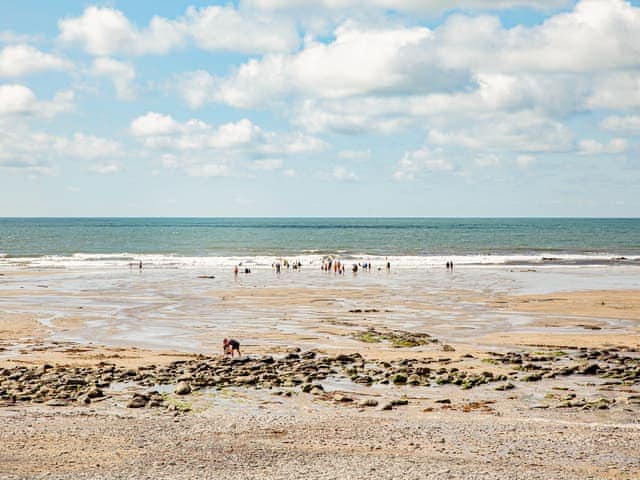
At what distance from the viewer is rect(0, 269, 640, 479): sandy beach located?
1427 centimetres

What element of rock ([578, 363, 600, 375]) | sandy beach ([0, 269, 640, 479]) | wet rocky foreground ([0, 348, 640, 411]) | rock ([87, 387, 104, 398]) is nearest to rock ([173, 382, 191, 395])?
wet rocky foreground ([0, 348, 640, 411])

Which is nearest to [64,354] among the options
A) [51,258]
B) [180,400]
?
[180,400]

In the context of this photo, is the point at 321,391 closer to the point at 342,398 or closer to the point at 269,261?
the point at 342,398

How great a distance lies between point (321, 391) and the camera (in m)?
20.3

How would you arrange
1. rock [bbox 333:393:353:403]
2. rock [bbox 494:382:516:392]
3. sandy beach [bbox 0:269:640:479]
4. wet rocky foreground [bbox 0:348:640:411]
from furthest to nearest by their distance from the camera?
rock [bbox 494:382:516:392], rock [bbox 333:393:353:403], wet rocky foreground [bbox 0:348:640:411], sandy beach [bbox 0:269:640:479]

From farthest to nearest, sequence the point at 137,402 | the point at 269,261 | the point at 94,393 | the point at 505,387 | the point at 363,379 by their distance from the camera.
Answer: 1. the point at 269,261
2. the point at 363,379
3. the point at 505,387
4. the point at 94,393
5. the point at 137,402

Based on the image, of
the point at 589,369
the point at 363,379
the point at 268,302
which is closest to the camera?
the point at 363,379

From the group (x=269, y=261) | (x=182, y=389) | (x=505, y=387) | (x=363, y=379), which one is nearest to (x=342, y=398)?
(x=363, y=379)

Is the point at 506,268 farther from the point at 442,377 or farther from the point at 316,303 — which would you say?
the point at 442,377

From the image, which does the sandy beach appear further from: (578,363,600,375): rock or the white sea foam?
the white sea foam

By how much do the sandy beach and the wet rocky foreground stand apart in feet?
0.29

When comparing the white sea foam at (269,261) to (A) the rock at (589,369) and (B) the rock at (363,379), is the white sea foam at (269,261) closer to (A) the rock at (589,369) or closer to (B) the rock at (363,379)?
(A) the rock at (589,369)

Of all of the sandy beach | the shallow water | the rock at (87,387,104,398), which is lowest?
the shallow water

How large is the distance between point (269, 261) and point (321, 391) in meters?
70.4
